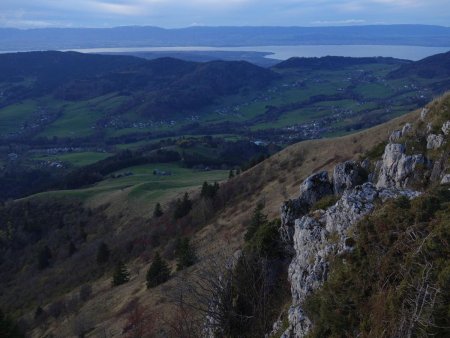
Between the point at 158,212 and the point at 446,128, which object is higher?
the point at 446,128

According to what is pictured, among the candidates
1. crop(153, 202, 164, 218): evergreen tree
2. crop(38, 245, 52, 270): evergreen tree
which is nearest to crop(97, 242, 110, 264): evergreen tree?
crop(153, 202, 164, 218): evergreen tree

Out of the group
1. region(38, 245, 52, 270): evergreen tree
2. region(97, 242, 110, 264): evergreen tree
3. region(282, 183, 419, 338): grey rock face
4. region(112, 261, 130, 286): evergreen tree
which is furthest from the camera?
region(38, 245, 52, 270): evergreen tree

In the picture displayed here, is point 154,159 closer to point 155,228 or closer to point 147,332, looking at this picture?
point 155,228

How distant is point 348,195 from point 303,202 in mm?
7333

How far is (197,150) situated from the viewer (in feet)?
495

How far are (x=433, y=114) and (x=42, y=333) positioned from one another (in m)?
39.6

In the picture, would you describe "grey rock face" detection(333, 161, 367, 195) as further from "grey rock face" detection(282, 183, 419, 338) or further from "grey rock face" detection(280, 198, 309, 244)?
"grey rock face" detection(282, 183, 419, 338)

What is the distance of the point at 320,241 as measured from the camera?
15.9 m

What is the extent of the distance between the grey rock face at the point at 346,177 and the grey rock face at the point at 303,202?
0.56 m

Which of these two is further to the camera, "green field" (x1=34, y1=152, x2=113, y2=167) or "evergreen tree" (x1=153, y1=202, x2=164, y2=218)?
"green field" (x1=34, y1=152, x2=113, y2=167)

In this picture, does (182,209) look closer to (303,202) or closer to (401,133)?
(401,133)

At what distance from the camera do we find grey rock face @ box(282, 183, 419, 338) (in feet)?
43.8

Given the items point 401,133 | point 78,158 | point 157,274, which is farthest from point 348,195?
point 78,158

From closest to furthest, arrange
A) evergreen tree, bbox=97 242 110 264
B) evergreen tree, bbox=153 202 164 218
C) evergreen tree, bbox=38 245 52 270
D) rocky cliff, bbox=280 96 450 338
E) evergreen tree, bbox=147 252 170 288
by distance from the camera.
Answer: rocky cliff, bbox=280 96 450 338
evergreen tree, bbox=147 252 170 288
evergreen tree, bbox=97 242 110 264
evergreen tree, bbox=153 202 164 218
evergreen tree, bbox=38 245 52 270
